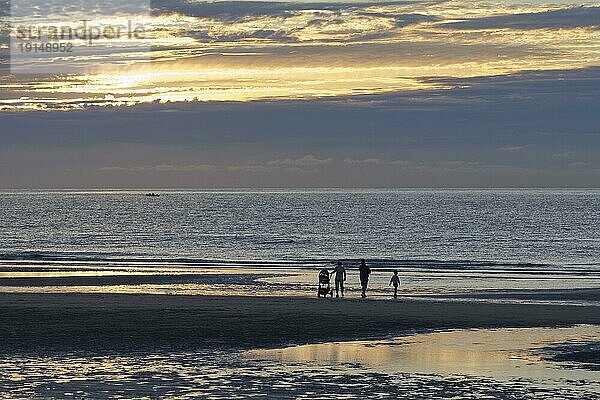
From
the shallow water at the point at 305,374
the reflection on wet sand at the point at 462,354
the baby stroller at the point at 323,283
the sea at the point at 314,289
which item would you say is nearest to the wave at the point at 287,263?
the sea at the point at 314,289

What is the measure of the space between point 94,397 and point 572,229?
11616cm

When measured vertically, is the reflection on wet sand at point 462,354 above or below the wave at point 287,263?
above

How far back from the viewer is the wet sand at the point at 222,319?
84.4 ft

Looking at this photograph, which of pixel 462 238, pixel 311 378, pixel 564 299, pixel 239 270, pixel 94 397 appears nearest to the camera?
pixel 94 397

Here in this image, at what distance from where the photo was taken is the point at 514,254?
8600 centimetres

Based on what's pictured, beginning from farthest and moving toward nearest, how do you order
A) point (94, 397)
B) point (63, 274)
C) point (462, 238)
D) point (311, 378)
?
point (462, 238), point (63, 274), point (311, 378), point (94, 397)

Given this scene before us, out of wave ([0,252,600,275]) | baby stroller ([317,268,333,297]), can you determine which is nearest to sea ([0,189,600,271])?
wave ([0,252,600,275])

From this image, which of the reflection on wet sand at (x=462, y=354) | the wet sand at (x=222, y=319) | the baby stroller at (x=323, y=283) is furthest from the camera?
the baby stroller at (x=323, y=283)

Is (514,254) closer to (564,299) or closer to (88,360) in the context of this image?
(564,299)

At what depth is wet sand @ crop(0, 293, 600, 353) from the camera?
25734mm

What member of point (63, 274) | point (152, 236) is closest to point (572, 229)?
point (152, 236)

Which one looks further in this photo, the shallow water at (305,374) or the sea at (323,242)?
the sea at (323,242)

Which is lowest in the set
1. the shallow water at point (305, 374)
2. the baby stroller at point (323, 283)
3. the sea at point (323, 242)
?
the sea at point (323, 242)

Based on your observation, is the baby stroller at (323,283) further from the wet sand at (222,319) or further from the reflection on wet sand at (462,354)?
the reflection on wet sand at (462,354)
